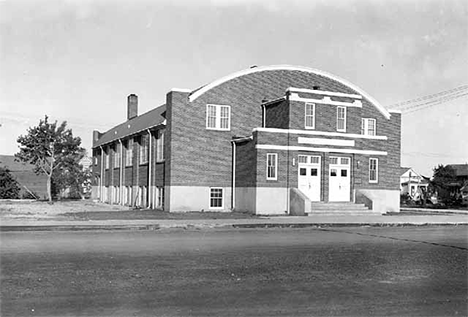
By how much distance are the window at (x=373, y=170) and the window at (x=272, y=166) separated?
7.80 metres

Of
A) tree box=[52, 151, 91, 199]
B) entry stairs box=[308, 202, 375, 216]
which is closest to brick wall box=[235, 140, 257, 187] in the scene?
entry stairs box=[308, 202, 375, 216]

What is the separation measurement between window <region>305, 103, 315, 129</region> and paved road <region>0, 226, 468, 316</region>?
16.7 m

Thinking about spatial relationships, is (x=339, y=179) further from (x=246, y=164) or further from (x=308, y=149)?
(x=246, y=164)

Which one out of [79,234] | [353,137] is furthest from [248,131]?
[79,234]

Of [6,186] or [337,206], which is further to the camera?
[6,186]

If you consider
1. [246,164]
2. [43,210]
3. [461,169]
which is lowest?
[43,210]

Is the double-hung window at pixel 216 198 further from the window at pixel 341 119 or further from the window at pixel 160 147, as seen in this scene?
the window at pixel 341 119

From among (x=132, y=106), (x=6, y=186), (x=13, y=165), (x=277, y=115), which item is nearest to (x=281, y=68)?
(x=277, y=115)

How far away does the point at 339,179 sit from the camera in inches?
1321

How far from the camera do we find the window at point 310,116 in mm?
32875

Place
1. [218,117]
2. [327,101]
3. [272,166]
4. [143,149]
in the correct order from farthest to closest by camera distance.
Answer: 1. [143,149]
2. [218,117]
3. [327,101]
4. [272,166]

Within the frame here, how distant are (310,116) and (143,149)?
1343 centimetres

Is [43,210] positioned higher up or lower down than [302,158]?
lower down

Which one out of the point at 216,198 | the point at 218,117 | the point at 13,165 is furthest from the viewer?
the point at 13,165
